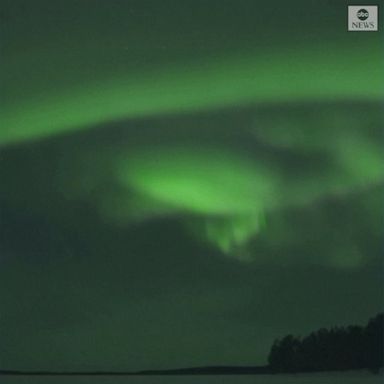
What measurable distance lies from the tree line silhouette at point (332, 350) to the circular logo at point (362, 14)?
1.01 m

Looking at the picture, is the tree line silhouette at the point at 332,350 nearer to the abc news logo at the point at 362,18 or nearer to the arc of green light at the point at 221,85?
the arc of green light at the point at 221,85

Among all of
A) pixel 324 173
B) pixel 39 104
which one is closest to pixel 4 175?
pixel 39 104

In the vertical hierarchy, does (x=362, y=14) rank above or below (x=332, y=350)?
above

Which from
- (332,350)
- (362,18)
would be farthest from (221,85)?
(332,350)

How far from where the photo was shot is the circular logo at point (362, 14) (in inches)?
117

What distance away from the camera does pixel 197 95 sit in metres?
2.97

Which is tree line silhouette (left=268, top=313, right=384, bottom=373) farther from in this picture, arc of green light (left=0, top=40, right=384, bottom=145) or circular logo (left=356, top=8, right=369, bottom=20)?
circular logo (left=356, top=8, right=369, bottom=20)

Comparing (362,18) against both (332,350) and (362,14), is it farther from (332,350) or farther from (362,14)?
(332,350)

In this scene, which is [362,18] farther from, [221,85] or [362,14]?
[221,85]

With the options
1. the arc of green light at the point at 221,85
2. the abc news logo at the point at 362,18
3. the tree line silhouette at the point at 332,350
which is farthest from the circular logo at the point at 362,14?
the tree line silhouette at the point at 332,350

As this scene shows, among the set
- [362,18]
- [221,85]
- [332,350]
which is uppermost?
[362,18]

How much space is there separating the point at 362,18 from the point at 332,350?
3.71 feet

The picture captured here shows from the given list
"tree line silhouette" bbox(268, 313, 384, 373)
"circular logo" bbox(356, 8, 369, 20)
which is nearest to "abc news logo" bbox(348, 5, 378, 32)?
"circular logo" bbox(356, 8, 369, 20)

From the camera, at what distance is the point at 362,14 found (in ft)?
9.77
